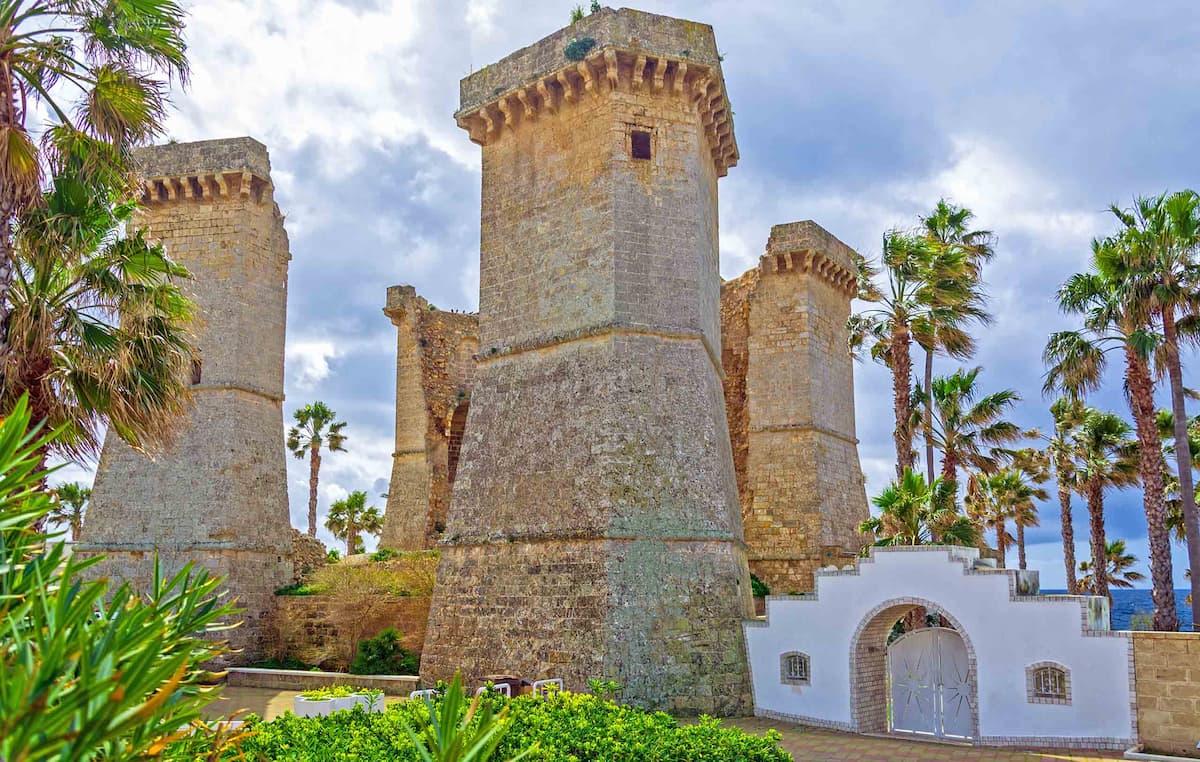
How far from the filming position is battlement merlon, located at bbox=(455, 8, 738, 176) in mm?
15242

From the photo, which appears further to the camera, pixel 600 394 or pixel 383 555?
pixel 383 555

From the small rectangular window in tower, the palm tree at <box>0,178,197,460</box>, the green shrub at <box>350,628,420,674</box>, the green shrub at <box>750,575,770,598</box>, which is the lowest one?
the green shrub at <box>350,628,420,674</box>

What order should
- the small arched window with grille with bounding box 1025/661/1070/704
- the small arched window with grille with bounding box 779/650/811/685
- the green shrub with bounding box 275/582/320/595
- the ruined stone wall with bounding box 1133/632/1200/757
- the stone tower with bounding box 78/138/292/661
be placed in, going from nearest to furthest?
the ruined stone wall with bounding box 1133/632/1200/757
the small arched window with grille with bounding box 1025/661/1070/704
the small arched window with grille with bounding box 779/650/811/685
the stone tower with bounding box 78/138/292/661
the green shrub with bounding box 275/582/320/595

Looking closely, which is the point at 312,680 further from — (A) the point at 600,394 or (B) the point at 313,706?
(A) the point at 600,394

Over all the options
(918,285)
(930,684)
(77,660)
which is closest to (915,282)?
(918,285)

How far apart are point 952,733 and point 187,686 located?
11.6 metres

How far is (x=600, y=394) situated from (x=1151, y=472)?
8884 millimetres

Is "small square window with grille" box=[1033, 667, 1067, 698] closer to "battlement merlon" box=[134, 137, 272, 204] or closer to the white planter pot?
the white planter pot

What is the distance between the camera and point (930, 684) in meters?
13.2

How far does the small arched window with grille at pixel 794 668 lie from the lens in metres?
13.4

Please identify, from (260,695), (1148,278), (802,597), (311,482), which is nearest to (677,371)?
(802,597)

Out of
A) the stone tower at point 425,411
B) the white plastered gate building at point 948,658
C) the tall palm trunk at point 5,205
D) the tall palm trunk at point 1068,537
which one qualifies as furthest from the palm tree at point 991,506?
the tall palm trunk at point 5,205

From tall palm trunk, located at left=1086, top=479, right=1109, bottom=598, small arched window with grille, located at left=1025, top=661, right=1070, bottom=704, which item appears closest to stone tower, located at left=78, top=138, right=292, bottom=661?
small arched window with grille, located at left=1025, top=661, right=1070, bottom=704

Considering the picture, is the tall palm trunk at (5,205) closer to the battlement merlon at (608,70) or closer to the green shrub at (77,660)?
the green shrub at (77,660)
